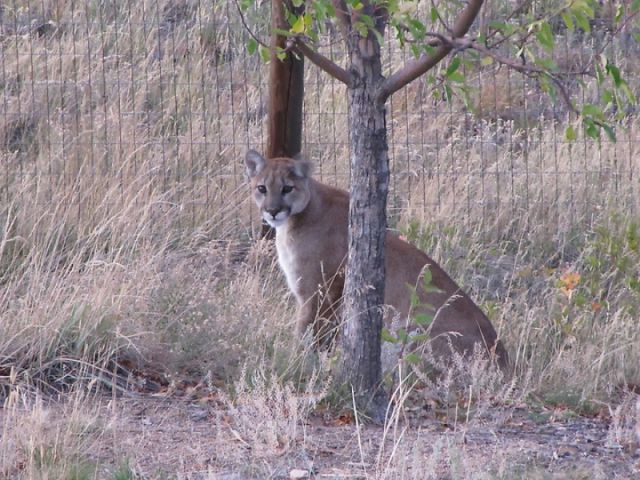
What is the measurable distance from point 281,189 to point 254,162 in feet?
1.00

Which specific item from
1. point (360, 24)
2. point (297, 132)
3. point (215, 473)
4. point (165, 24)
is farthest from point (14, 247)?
point (165, 24)

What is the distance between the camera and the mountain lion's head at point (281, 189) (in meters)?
7.30

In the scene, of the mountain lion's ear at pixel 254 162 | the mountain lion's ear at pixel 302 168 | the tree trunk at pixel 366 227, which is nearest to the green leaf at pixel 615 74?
the tree trunk at pixel 366 227

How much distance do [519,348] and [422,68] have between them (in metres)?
2.48

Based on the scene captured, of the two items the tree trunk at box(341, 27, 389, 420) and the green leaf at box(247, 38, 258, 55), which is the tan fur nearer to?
the tree trunk at box(341, 27, 389, 420)

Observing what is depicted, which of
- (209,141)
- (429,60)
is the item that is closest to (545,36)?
(429,60)

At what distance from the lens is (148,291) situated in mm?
6613

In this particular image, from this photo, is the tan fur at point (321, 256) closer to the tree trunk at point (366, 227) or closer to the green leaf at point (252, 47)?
the tree trunk at point (366, 227)

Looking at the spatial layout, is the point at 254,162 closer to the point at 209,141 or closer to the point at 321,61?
the point at 321,61

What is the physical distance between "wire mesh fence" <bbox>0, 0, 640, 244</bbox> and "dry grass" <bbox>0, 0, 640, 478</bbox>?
0.09 ft

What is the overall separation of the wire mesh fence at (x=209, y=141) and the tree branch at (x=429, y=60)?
349 cm

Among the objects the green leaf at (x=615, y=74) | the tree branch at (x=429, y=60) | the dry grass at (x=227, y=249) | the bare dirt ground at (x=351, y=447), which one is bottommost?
the bare dirt ground at (x=351, y=447)

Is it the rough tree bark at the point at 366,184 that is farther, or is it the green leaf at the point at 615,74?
the rough tree bark at the point at 366,184

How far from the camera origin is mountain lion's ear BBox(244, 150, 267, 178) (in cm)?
745
